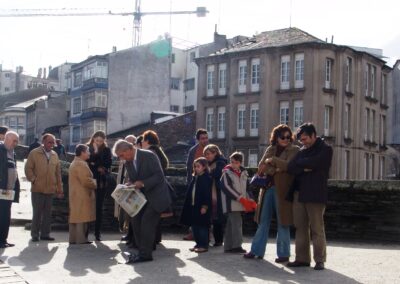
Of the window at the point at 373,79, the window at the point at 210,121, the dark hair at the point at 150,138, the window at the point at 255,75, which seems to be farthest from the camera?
the window at the point at 210,121

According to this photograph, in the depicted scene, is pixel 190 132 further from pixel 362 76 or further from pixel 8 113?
pixel 8 113

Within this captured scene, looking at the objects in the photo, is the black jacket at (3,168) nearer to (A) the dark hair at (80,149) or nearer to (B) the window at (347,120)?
(A) the dark hair at (80,149)

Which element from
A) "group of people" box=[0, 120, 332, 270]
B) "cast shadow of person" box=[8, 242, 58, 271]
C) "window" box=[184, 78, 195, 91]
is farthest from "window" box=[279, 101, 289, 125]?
"cast shadow of person" box=[8, 242, 58, 271]

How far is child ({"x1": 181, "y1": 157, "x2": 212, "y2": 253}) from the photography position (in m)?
10.8

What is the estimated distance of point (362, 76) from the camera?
50.7 m

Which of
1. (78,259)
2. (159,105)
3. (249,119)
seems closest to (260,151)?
(249,119)

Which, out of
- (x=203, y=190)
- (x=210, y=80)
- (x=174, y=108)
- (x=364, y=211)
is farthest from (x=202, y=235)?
(x=174, y=108)

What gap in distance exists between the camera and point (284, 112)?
4906cm

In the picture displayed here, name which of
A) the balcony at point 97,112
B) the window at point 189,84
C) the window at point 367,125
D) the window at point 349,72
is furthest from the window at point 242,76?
the window at point 189,84

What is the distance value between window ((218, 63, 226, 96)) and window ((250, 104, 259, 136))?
342cm

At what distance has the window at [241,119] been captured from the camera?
51.3 metres

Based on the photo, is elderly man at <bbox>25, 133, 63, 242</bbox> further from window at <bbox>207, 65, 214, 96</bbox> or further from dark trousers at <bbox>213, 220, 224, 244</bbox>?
window at <bbox>207, 65, 214, 96</bbox>

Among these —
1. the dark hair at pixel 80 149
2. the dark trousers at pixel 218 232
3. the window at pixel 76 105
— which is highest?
the window at pixel 76 105

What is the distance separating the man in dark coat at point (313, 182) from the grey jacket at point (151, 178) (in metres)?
1.94
